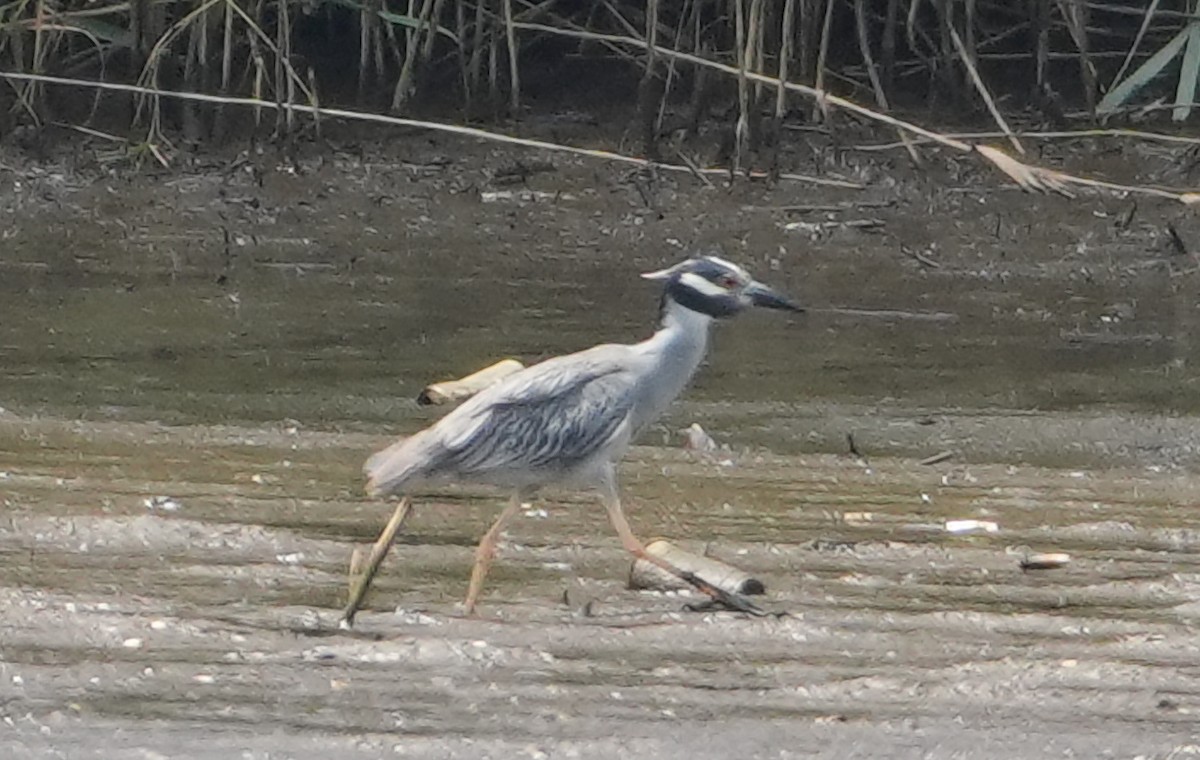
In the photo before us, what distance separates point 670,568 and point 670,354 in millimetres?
719

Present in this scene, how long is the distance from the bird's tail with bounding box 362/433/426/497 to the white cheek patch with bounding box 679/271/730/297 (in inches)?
34.4

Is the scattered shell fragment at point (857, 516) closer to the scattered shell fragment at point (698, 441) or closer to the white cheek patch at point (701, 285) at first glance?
the white cheek patch at point (701, 285)

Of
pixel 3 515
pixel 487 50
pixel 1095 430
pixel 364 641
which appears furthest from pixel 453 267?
pixel 364 641

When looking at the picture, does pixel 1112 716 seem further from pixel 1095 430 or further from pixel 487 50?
pixel 487 50

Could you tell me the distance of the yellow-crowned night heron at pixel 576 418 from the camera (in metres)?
6.02

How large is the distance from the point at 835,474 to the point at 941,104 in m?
5.39

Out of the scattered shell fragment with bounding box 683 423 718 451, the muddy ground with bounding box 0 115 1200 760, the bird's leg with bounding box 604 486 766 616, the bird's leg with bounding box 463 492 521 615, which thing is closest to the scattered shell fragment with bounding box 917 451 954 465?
the muddy ground with bounding box 0 115 1200 760

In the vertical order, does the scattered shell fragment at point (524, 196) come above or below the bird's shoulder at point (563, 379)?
below

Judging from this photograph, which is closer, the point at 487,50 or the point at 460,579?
the point at 460,579

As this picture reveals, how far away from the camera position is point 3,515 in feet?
21.8

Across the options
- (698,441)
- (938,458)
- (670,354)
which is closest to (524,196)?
(698,441)

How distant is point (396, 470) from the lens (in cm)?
597

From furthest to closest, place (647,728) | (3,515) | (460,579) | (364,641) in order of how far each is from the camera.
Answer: (3,515), (460,579), (364,641), (647,728)

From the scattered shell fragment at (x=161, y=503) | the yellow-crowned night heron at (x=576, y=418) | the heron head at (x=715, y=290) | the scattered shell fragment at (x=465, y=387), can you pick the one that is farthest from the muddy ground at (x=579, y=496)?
the heron head at (x=715, y=290)
